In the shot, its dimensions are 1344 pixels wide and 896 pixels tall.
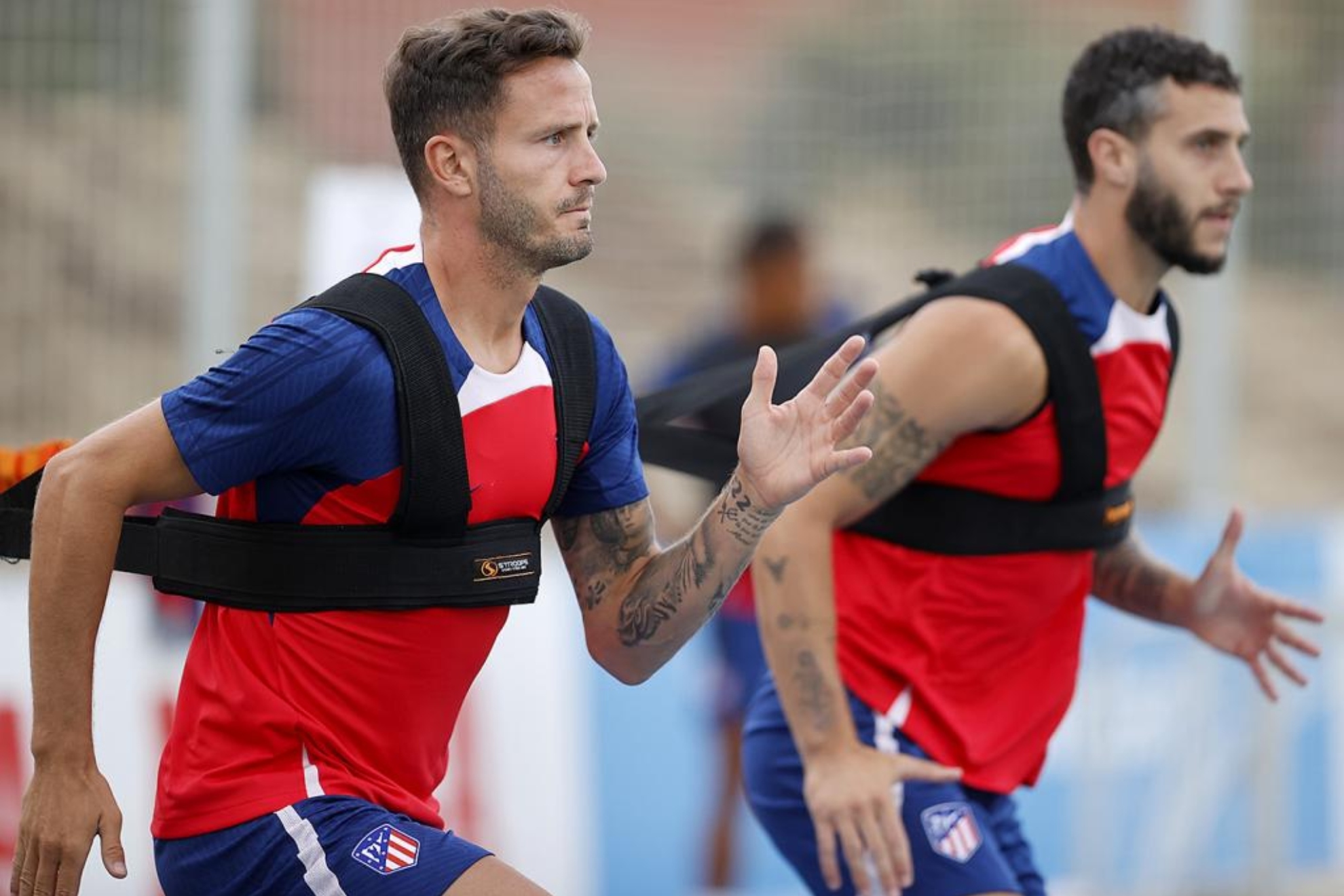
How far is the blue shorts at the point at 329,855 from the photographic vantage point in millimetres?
3156

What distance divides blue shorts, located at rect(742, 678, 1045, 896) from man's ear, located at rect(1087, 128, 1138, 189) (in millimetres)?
1276

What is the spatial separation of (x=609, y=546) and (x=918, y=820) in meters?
0.93

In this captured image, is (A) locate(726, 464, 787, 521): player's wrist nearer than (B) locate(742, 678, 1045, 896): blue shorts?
Yes

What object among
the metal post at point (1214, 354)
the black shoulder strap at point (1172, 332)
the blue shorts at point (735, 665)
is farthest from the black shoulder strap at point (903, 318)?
the metal post at point (1214, 354)

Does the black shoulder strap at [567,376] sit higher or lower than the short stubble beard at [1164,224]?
lower

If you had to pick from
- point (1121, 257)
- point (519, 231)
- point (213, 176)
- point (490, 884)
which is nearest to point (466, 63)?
point (519, 231)

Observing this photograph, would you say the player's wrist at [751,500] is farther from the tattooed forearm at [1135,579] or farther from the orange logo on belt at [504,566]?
the tattooed forearm at [1135,579]

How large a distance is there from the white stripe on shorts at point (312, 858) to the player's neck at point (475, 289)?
0.81m

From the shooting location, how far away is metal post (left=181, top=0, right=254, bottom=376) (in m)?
7.12

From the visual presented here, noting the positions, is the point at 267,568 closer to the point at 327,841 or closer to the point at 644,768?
the point at 327,841

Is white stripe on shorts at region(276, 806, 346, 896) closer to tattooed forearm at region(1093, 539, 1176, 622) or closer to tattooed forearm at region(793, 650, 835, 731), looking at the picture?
tattooed forearm at region(793, 650, 835, 731)

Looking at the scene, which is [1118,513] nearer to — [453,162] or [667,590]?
[667,590]

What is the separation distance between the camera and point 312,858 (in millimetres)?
3174

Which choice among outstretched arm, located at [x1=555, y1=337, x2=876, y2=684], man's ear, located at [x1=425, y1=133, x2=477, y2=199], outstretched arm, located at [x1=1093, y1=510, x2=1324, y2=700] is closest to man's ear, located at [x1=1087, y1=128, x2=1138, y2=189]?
outstretched arm, located at [x1=1093, y1=510, x2=1324, y2=700]
